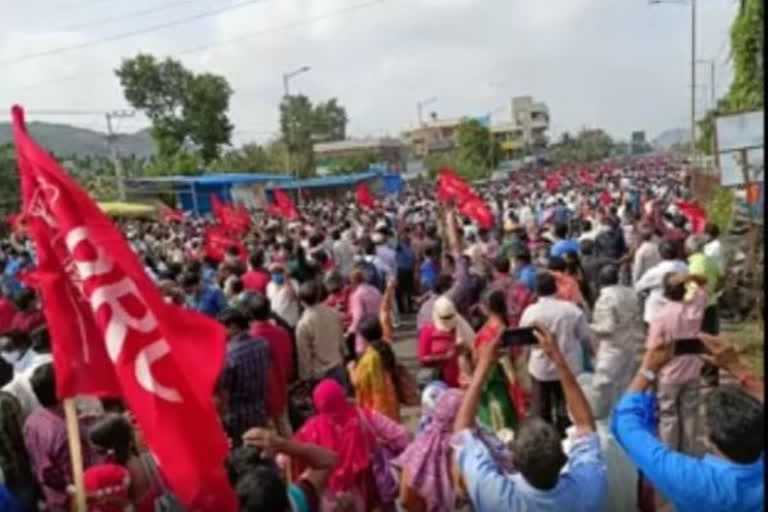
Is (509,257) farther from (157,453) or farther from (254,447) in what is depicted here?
(157,453)

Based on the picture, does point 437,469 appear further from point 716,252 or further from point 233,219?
point 233,219

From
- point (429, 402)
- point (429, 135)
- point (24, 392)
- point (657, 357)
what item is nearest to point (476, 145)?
point (429, 135)

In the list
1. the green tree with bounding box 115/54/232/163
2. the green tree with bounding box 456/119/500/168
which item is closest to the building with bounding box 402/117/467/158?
the green tree with bounding box 456/119/500/168

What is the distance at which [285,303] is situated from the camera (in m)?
8.92

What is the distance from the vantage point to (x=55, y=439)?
436 cm

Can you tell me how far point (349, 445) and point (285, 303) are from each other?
4.73 metres

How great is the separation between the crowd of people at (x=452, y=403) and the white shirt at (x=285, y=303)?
0.02 metres

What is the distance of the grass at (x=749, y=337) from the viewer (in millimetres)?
9625

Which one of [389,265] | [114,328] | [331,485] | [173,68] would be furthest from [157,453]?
[173,68]

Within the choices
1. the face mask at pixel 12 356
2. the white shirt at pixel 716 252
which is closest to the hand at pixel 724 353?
the face mask at pixel 12 356

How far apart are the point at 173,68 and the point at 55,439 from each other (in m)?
62.0

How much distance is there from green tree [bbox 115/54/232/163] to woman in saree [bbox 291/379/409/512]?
199ft

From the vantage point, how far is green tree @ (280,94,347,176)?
71188mm

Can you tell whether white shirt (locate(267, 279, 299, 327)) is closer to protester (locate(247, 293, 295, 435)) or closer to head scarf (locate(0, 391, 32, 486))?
protester (locate(247, 293, 295, 435))
